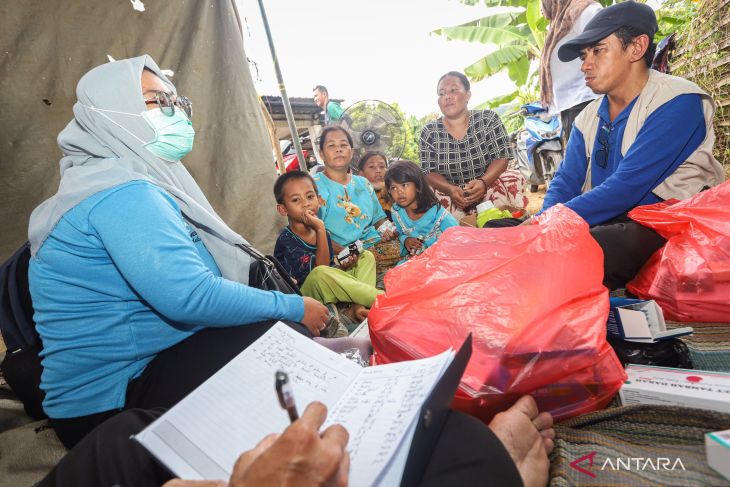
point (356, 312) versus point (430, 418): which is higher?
point (430, 418)

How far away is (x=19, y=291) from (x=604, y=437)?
1848mm

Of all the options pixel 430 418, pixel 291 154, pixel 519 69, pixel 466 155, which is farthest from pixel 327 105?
pixel 430 418

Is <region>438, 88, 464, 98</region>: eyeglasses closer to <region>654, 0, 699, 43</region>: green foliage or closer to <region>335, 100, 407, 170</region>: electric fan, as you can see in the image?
<region>335, 100, 407, 170</region>: electric fan

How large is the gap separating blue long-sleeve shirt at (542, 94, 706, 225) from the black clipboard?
1.61 meters

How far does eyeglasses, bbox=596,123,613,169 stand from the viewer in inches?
76.9

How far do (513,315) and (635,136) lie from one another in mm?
1370

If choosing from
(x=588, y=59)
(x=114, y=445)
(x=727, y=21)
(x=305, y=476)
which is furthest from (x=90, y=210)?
(x=727, y=21)

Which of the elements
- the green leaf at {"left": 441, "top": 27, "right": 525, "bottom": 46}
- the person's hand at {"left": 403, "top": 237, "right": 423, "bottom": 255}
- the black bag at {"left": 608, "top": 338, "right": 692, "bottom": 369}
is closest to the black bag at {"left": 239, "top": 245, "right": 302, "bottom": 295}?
the black bag at {"left": 608, "top": 338, "right": 692, "bottom": 369}

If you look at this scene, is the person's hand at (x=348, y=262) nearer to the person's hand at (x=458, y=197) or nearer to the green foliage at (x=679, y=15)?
the person's hand at (x=458, y=197)

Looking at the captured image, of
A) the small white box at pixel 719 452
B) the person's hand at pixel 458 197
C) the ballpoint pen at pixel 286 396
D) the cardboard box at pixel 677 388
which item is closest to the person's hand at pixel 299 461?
the ballpoint pen at pixel 286 396

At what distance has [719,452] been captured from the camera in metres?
0.73

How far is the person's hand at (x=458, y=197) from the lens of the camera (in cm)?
325

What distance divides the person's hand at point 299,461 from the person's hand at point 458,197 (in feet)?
9.68

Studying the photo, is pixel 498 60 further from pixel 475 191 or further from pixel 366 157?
pixel 475 191
